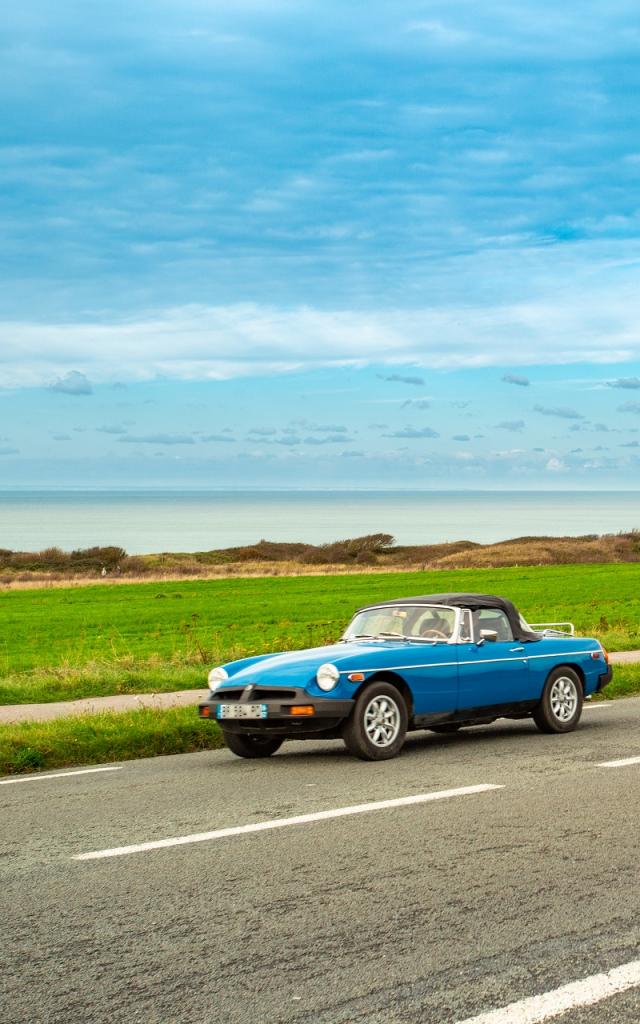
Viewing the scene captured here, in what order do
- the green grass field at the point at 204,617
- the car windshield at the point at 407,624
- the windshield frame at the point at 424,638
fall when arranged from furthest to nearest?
the green grass field at the point at 204,617 < the car windshield at the point at 407,624 < the windshield frame at the point at 424,638

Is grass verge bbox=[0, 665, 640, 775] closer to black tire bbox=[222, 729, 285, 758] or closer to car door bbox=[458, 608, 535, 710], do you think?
black tire bbox=[222, 729, 285, 758]

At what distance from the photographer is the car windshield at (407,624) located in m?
11.5

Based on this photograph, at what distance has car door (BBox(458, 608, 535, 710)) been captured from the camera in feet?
36.6

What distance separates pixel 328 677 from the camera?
33.0 ft

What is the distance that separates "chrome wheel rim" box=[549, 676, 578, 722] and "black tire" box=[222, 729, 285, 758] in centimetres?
291

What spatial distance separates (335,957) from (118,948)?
96cm

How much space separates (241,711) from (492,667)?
2.55 meters

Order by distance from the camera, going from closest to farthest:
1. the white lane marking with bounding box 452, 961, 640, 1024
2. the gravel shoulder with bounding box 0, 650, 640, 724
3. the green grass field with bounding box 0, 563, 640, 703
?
1. the white lane marking with bounding box 452, 961, 640, 1024
2. the gravel shoulder with bounding box 0, 650, 640, 724
3. the green grass field with bounding box 0, 563, 640, 703

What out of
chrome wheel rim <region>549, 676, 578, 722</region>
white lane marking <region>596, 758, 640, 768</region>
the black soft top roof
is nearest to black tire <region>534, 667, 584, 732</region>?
chrome wheel rim <region>549, 676, 578, 722</region>

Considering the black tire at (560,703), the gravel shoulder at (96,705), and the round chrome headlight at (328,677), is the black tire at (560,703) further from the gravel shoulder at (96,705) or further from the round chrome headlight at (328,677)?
the gravel shoulder at (96,705)

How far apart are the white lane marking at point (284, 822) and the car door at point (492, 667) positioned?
2190mm

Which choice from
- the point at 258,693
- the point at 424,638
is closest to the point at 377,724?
the point at 258,693

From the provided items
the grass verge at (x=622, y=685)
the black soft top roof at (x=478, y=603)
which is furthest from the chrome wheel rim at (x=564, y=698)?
the grass verge at (x=622, y=685)

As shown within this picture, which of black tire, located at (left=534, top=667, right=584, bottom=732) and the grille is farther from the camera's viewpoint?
black tire, located at (left=534, top=667, right=584, bottom=732)
